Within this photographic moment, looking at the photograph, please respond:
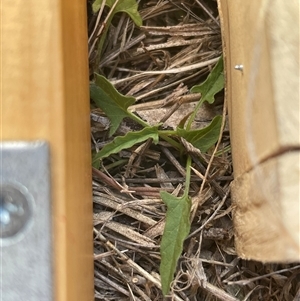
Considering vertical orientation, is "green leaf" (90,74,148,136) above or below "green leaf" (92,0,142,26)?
below

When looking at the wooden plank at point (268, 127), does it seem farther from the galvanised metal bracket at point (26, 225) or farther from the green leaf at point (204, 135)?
the galvanised metal bracket at point (26, 225)

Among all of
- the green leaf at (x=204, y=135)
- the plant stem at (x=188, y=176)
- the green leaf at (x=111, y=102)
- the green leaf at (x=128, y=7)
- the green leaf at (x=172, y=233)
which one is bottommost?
the green leaf at (x=172, y=233)

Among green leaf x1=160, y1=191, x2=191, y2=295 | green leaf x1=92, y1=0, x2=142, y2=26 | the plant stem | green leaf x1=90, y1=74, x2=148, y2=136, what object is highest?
green leaf x1=92, y1=0, x2=142, y2=26

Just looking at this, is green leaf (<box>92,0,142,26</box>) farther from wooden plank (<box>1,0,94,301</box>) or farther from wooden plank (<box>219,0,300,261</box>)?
wooden plank (<box>1,0,94,301</box>)

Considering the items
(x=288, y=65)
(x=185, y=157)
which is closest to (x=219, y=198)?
(x=185, y=157)

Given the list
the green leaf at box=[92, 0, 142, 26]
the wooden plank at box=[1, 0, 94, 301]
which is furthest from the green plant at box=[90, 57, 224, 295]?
the wooden plank at box=[1, 0, 94, 301]

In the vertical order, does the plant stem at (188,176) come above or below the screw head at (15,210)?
below

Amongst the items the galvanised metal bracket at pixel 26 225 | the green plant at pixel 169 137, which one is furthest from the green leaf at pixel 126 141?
the galvanised metal bracket at pixel 26 225
